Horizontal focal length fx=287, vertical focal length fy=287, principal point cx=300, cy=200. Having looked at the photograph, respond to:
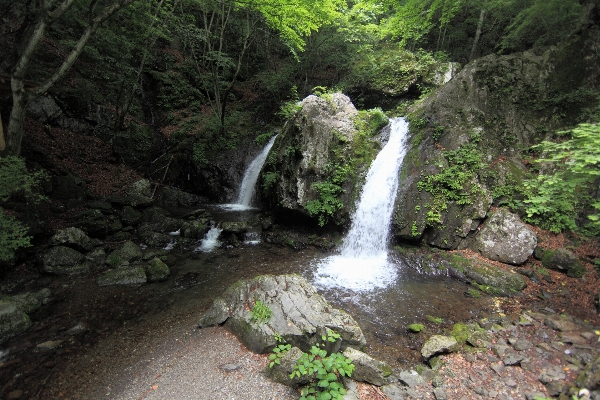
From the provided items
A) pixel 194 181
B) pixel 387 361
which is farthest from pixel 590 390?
pixel 194 181

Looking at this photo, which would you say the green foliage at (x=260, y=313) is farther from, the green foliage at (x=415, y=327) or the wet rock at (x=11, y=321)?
the wet rock at (x=11, y=321)

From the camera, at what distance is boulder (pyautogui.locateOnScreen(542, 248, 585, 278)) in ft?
24.1

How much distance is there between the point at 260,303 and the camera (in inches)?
205

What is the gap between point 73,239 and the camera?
845cm

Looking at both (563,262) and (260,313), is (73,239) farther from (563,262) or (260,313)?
(563,262)

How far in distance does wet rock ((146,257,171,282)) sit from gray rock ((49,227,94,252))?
2.21 metres

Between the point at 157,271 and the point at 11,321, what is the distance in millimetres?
2931

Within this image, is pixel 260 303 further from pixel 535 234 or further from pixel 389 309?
pixel 535 234

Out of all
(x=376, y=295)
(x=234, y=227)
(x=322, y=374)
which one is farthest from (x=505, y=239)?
(x=234, y=227)

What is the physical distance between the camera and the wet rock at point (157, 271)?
771cm

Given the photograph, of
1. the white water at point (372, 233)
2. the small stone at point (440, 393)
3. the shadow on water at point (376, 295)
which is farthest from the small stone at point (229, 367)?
the white water at point (372, 233)

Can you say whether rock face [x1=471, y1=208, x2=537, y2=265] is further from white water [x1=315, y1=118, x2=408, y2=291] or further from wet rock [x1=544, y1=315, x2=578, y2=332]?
white water [x1=315, y1=118, x2=408, y2=291]

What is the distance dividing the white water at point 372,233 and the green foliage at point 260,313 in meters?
2.90

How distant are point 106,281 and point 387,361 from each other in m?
6.92
